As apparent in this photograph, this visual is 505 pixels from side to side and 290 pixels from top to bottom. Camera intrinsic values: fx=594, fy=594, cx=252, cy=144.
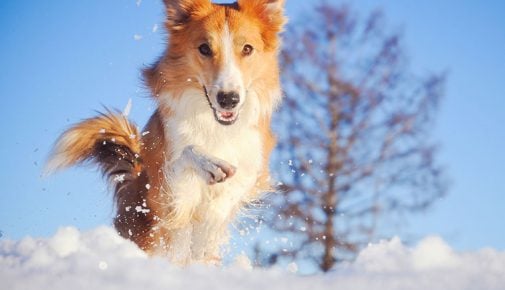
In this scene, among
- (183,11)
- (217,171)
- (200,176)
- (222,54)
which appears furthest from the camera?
(183,11)

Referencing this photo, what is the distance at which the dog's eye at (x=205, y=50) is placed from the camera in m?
4.68

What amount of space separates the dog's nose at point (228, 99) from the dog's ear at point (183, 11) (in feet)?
2.84

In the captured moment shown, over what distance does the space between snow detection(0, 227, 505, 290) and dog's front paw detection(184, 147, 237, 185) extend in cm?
172

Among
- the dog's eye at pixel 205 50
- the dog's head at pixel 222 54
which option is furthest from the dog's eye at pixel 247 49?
the dog's eye at pixel 205 50

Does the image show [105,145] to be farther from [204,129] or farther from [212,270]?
[212,270]

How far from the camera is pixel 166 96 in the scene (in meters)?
4.98

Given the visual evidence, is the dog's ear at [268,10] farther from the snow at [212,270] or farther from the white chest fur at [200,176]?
the snow at [212,270]

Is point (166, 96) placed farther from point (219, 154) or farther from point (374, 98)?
point (374, 98)

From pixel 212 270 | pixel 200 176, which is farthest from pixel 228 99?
pixel 212 270

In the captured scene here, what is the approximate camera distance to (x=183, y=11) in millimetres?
5082

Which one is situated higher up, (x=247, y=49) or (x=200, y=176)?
(x=247, y=49)

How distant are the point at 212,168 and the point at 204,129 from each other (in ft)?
1.85

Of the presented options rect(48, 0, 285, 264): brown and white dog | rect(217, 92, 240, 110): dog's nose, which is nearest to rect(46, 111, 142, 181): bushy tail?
rect(48, 0, 285, 264): brown and white dog

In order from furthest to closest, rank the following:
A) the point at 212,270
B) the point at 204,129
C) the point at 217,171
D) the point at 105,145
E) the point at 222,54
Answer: the point at 105,145 → the point at 204,129 → the point at 222,54 → the point at 217,171 → the point at 212,270
